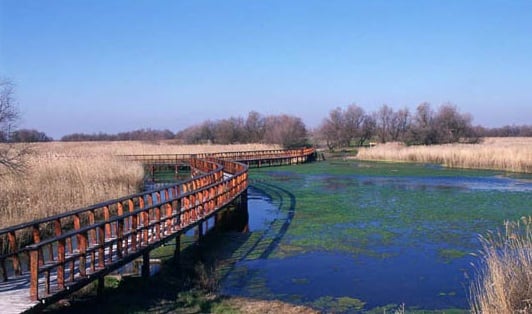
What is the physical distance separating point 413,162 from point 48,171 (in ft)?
113

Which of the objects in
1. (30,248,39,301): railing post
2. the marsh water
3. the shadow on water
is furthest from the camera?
the shadow on water

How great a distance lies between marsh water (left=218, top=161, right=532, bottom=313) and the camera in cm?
920

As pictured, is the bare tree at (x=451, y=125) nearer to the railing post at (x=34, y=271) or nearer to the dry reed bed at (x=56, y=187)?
the dry reed bed at (x=56, y=187)

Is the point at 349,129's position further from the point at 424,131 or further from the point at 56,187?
the point at 56,187

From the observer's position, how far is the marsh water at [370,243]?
9.20 meters

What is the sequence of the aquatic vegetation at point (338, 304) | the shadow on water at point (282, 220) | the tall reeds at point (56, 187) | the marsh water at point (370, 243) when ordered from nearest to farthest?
the aquatic vegetation at point (338, 304) → the marsh water at point (370, 243) → the shadow on water at point (282, 220) → the tall reeds at point (56, 187)

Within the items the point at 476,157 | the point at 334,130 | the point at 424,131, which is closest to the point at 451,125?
the point at 424,131

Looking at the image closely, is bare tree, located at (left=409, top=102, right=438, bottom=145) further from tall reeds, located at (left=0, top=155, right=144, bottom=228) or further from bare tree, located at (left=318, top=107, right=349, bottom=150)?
tall reeds, located at (left=0, top=155, right=144, bottom=228)

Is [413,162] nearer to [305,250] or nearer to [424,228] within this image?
[424,228]

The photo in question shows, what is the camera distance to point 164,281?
9.46 metres

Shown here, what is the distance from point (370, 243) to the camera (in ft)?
43.6

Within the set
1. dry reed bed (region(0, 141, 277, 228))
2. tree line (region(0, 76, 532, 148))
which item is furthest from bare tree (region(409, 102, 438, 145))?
dry reed bed (region(0, 141, 277, 228))

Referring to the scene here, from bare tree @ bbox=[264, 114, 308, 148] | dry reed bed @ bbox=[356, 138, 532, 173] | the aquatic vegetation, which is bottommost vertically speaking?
the aquatic vegetation

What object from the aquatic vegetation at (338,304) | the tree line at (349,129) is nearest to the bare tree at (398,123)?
the tree line at (349,129)
